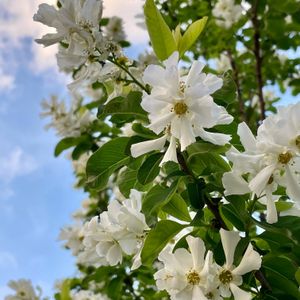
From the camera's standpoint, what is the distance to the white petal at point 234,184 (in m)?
1.22

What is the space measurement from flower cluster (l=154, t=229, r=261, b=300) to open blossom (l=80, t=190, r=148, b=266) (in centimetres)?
17

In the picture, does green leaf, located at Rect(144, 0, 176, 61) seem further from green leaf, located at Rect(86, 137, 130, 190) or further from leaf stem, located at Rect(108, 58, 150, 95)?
green leaf, located at Rect(86, 137, 130, 190)

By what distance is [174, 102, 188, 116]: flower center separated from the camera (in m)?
1.20

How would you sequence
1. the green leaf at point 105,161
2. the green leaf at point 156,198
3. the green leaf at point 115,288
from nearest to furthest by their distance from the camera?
the green leaf at point 156,198 < the green leaf at point 105,161 < the green leaf at point 115,288

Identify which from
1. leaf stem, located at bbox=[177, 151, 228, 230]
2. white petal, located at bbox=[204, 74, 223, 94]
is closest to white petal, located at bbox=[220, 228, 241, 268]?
leaf stem, located at bbox=[177, 151, 228, 230]

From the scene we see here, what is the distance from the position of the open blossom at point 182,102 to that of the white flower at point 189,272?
0.83 feet

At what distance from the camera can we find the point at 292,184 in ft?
3.98

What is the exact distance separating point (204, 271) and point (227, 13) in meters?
2.70

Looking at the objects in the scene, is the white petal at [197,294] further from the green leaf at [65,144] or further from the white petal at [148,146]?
the green leaf at [65,144]

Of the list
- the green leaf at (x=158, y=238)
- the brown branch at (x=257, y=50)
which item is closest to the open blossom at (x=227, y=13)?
the brown branch at (x=257, y=50)

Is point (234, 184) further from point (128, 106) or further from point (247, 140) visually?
point (128, 106)

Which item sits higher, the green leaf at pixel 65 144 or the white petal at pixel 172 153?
the green leaf at pixel 65 144

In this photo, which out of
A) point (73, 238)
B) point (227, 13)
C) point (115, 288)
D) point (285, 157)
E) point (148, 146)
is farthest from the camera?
point (73, 238)

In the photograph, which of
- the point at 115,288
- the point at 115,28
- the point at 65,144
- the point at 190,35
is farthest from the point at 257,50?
the point at 190,35
